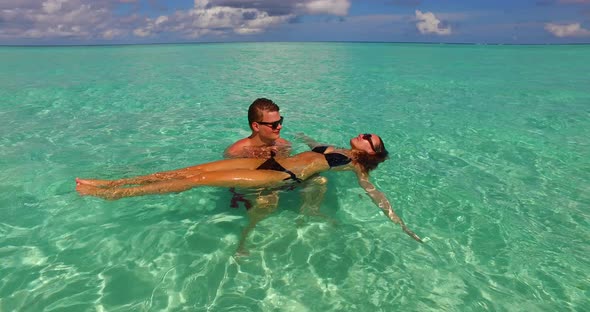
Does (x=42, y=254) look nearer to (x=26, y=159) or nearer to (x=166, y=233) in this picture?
(x=166, y=233)

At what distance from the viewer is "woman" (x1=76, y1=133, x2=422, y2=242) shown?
439cm

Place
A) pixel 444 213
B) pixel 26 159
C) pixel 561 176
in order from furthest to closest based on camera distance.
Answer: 1. pixel 26 159
2. pixel 561 176
3. pixel 444 213

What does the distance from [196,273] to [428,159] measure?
17.5 feet

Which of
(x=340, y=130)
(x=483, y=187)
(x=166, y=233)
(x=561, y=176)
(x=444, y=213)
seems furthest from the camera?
(x=340, y=130)

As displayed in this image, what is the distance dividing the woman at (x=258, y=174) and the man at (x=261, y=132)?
51 cm

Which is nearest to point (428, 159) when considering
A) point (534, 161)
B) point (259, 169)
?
point (534, 161)

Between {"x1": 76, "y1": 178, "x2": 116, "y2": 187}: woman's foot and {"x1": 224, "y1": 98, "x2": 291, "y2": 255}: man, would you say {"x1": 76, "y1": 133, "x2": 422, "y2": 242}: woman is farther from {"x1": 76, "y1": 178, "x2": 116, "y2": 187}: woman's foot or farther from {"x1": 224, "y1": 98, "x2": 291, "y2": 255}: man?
{"x1": 224, "y1": 98, "x2": 291, "y2": 255}: man

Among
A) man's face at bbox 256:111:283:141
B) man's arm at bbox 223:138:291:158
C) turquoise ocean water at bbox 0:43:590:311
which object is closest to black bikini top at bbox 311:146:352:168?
turquoise ocean water at bbox 0:43:590:311

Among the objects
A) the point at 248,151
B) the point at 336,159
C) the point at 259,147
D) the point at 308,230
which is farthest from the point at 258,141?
the point at 308,230

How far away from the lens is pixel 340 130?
9734mm

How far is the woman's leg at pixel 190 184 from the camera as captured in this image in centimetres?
434

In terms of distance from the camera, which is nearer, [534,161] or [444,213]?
[444,213]

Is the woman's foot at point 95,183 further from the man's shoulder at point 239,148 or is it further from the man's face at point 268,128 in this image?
the man's face at point 268,128

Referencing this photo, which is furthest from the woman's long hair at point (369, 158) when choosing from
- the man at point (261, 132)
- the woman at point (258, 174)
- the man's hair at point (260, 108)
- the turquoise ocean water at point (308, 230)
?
the man's hair at point (260, 108)
